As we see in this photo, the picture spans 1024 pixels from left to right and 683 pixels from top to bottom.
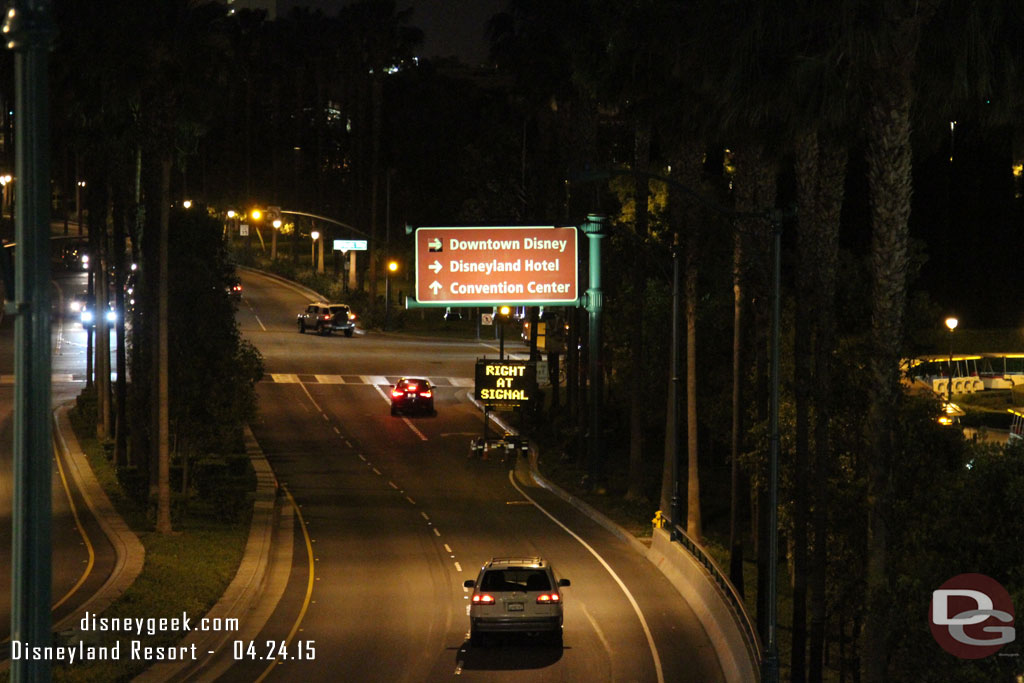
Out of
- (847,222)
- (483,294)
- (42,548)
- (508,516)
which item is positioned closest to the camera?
(42,548)

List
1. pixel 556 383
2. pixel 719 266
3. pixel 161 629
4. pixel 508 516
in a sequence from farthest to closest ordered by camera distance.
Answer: pixel 556 383 → pixel 508 516 → pixel 719 266 → pixel 161 629

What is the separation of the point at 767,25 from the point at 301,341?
227 ft

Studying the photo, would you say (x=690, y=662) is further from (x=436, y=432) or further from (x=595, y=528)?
(x=436, y=432)

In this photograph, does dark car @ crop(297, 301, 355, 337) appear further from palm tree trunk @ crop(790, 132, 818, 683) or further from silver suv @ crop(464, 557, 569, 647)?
palm tree trunk @ crop(790, 132, 818, 683)

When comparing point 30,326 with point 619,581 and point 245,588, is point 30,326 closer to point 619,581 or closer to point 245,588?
point 245,588

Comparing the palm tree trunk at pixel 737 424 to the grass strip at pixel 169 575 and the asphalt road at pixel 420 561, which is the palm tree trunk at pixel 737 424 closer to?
the asphalt road at pixel 420 561

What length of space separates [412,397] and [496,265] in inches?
1233

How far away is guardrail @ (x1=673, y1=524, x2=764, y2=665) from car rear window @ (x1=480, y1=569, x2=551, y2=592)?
3547mm

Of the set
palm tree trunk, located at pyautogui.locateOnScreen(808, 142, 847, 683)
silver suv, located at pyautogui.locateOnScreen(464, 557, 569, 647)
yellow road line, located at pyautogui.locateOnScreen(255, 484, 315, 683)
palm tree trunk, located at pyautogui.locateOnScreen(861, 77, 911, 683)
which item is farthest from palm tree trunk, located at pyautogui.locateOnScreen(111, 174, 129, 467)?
palm tree trunk, located at pyautogui.locateOnScreen(861, 77, 911, 683)

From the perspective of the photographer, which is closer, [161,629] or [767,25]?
[767,25]

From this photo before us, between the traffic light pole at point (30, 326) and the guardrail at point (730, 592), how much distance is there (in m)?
14.5

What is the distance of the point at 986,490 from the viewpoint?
1830cm

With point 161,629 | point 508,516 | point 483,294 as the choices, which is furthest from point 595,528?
point 161,629

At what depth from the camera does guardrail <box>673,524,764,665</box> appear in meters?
21.8
